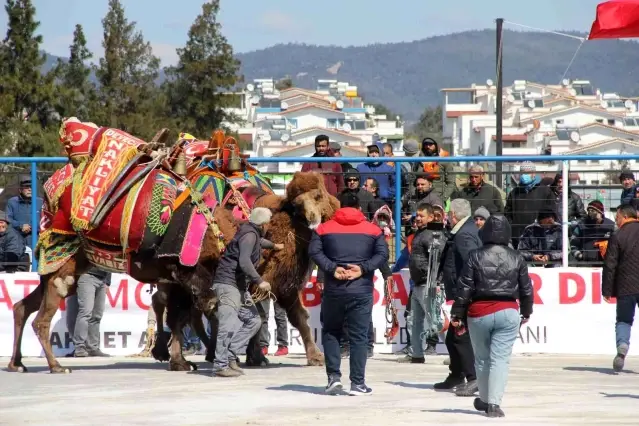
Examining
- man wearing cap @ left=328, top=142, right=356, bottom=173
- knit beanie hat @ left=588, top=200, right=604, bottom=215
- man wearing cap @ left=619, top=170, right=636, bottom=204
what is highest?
man wearing cap @ left=328, top=142, right=356, bottom=173

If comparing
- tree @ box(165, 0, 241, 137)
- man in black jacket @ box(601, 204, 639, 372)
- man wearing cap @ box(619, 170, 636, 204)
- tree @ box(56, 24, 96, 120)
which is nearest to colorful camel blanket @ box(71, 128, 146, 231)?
man in black jacket @ box(601, 204, 639, 372)

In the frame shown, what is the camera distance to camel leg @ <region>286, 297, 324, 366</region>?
14.2 meters

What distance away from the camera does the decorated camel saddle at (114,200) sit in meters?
13.3

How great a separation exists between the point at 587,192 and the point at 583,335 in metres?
1.78

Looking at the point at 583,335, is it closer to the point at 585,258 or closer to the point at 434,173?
the point at 585,258

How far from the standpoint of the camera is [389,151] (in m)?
19.0

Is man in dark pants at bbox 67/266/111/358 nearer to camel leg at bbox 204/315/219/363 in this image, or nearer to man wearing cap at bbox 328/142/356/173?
camel leg at bbox 204/315/219/363

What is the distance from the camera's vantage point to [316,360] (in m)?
14.2

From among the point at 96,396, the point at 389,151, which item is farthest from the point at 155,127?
the point at 96,396

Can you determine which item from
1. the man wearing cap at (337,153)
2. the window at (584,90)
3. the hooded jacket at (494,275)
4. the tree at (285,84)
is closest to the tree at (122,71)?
the man wearing cap at (337,153)

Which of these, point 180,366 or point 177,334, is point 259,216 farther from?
point 180,366

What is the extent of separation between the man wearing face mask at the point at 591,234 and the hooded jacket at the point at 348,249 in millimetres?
4699

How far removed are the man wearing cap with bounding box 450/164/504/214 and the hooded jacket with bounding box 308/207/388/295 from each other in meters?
4.13

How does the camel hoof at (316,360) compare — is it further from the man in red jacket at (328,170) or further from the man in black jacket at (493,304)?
the man in black jacket at (493,304)
